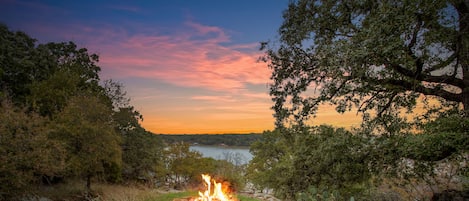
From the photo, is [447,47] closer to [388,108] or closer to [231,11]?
[388,108]

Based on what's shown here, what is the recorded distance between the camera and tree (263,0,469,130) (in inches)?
266

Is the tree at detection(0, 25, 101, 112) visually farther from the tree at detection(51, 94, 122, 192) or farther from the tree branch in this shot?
the tree branch

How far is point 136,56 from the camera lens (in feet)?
47.9

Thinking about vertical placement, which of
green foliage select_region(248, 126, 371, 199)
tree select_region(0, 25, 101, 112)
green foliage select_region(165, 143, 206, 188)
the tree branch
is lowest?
green foliage select_region(165, 143, 206, 188)

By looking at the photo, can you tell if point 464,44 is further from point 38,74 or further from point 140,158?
point 38,74

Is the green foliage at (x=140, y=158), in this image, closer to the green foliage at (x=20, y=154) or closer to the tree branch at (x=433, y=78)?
the green foliage at (x=20, y=154)

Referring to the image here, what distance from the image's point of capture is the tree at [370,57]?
266 inches

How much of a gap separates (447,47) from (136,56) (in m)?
11.4

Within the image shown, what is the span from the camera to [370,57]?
22.0 feet

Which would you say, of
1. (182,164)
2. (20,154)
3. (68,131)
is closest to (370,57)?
(20,154)

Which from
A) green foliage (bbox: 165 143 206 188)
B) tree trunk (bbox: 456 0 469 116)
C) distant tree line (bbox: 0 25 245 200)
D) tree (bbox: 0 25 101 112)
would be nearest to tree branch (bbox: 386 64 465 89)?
tree trunk (bbox: 456 0 469 116)

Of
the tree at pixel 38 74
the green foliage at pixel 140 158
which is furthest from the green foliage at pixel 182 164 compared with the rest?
the tree at pixel 38 74

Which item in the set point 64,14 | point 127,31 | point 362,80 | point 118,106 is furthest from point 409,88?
point 118,106

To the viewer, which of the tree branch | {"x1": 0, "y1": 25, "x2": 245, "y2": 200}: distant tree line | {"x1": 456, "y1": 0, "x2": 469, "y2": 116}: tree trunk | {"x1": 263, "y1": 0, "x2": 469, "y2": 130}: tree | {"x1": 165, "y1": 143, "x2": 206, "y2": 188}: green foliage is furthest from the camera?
{"x1": 165, "y1": 143, "x2": 206, "y2": 188}: green foliage
